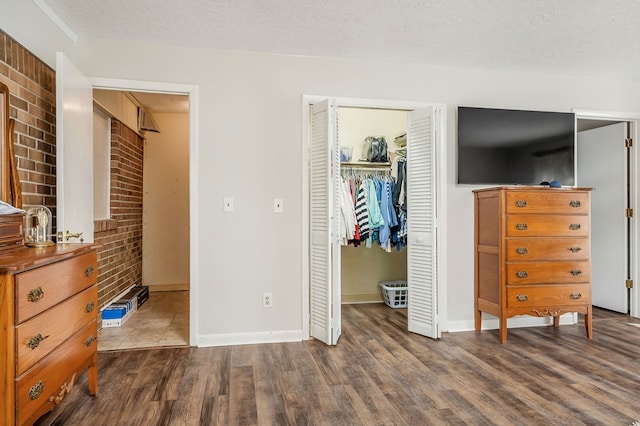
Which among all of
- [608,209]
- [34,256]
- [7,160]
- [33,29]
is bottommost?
[34,256]

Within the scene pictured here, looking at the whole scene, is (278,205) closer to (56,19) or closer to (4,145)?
(4,145)

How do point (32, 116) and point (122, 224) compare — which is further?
point (122, 224)

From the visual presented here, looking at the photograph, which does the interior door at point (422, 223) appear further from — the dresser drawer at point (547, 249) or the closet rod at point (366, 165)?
the closet rod at point (366, 165)

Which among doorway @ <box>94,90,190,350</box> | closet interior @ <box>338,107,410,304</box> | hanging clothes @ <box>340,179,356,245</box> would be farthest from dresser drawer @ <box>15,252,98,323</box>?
closet interior @ <box>338,107,410,304</box>

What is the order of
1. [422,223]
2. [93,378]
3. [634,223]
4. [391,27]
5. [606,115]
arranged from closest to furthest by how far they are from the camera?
1. [93,378]
2. [391,27]
3. [422,223]
4. [606,115]
5. [634,223]

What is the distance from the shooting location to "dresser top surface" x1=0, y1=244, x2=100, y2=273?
53.2 inches

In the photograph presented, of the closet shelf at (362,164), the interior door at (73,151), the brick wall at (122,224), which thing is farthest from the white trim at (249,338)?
the closet shelf at (362,164)

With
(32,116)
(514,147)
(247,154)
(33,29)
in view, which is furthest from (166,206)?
(514,147)

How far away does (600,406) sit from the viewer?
79.9 inches

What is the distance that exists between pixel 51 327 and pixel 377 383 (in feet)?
5.66

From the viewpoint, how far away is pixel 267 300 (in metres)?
3.09

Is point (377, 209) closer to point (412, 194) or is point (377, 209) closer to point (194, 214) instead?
point (412, 194)

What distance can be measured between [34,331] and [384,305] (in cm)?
346

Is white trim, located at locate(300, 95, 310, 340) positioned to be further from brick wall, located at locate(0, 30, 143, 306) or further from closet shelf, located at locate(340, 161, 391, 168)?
brick wall, located at locate(0, 30, 143, 306)
